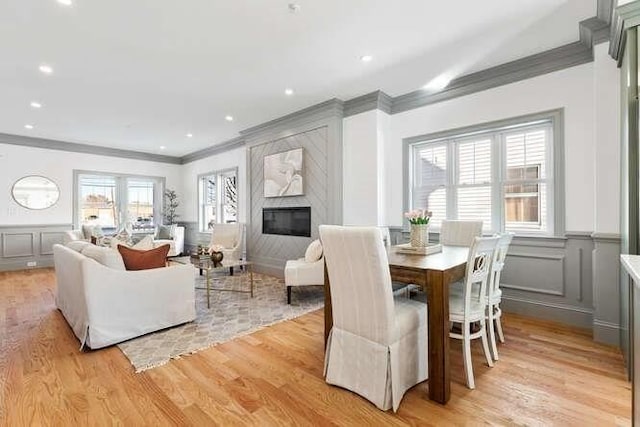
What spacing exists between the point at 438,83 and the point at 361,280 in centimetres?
314

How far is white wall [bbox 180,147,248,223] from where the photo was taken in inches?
263

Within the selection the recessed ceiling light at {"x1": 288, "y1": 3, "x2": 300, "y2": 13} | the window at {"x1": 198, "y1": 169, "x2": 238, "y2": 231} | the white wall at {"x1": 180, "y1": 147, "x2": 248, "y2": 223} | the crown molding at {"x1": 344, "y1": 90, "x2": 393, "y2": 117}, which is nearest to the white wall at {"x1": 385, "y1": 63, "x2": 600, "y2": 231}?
the crown molding at {"x1": 344, "y1": 90, "x2": 393, "y2": 117}

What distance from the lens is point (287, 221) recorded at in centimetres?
536

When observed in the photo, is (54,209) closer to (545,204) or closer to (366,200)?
(366,200)

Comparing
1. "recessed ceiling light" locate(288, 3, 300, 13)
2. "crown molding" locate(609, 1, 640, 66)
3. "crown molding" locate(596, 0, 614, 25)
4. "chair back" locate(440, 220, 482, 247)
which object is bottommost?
"chair back" locate(440, 220, 482, 247)

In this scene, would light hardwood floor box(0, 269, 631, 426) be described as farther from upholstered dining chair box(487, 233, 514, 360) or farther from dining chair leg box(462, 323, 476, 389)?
upholstered dining chair box(487, 233, 514, 360)

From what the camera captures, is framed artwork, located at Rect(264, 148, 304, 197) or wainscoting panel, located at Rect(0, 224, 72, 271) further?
wainscoting panel, located at Rect(0, 224, 72, 271)

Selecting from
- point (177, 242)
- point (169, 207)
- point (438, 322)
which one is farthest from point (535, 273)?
point (169, 207)

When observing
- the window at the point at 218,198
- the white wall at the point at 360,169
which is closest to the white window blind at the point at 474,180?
the white wall at the point at 360,169

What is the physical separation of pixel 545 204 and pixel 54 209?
28.8 ft

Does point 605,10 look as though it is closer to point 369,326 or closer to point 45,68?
point 369,326

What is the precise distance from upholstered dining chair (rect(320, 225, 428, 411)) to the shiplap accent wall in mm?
2744

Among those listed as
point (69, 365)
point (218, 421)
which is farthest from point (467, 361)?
point (69, 365)

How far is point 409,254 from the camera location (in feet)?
8.39
